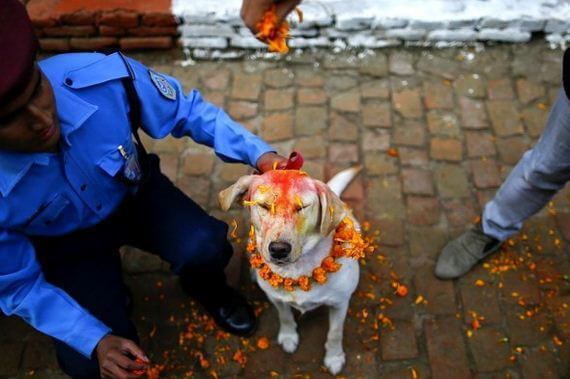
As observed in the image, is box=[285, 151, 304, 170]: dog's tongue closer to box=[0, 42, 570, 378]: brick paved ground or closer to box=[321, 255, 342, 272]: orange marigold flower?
box=[321, 255, 342, 272]: orange marigold flower

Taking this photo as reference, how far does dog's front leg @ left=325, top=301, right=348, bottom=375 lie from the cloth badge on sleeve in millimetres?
1534

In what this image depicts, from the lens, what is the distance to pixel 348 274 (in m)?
2.71

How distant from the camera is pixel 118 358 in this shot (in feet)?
8.18

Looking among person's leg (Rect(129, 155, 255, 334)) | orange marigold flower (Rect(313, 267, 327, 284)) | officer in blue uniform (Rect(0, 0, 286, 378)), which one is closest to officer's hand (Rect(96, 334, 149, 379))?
officer in blue uniform (Rect(0, 0, 286, 378))

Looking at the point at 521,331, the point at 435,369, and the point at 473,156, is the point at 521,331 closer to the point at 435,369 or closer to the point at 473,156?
the point at 435,369

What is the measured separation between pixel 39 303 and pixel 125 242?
0.66 metres

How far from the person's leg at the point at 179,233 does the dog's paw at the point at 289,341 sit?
583 millimetres

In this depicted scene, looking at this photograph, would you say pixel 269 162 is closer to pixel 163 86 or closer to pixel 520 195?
pixel 163 86

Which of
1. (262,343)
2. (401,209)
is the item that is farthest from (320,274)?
(401,209)

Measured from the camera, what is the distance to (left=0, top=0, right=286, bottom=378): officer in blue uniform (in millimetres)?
2295

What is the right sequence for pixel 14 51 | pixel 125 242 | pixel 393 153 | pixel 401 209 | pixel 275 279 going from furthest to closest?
1. pixel 393 153
2. pixel 401 209
3. pixel 125 242
4. pixel 275 279
5. pixel 14 51

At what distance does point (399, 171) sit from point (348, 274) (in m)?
1.63

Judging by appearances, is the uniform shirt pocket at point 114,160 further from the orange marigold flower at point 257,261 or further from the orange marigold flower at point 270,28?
the orange marigold flower at point 270,28

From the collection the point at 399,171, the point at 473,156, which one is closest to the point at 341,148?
the point at 399,171
